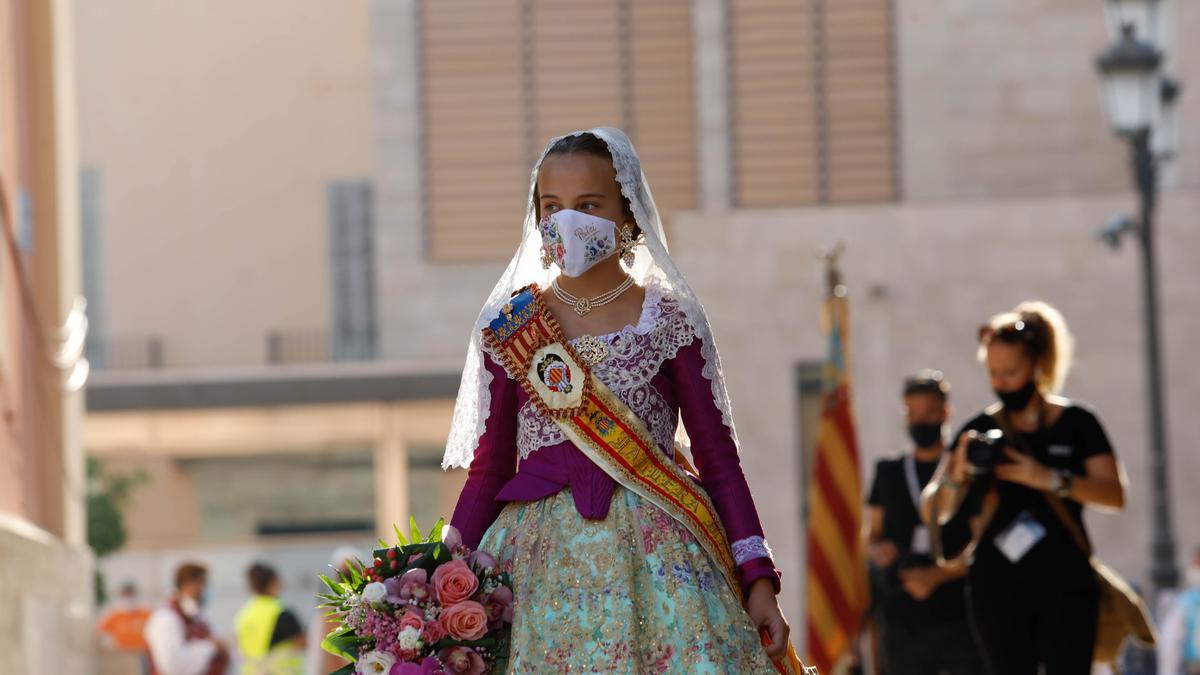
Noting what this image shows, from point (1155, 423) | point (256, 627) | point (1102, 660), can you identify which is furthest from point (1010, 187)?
point (1102, 660)

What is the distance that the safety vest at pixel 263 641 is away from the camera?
14.9 metres

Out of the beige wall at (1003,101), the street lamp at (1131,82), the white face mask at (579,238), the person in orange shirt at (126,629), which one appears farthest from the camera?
the beige wall at (1003,101)

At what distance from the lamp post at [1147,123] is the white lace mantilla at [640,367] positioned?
11.8 meters

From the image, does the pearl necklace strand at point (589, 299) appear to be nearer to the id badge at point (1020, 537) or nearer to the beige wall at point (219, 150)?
the id badge at point (1020, 537)

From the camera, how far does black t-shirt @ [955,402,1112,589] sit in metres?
8.34

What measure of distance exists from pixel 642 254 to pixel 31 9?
10307 millimetres

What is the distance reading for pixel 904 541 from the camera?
34.0 feet

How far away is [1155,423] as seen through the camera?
18297mm

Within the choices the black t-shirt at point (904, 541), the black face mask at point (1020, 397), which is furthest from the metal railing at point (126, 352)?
the black face mask at point (1020, 397)

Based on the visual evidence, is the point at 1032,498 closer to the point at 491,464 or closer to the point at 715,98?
the point at 491,464

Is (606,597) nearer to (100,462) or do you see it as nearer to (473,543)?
(473,543)

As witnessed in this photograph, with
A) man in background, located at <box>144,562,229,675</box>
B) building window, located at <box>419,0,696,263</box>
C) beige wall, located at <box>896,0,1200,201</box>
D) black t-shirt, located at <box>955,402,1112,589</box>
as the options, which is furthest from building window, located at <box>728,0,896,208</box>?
black t-shirt, located at <box>955,402,1112,589</box>

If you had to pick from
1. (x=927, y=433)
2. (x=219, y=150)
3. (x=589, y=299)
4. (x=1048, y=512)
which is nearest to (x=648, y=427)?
(x=589, y=299)

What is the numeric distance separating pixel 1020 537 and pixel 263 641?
7693mm
